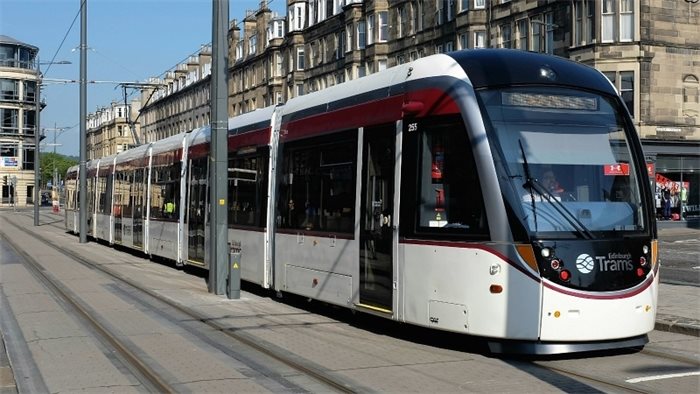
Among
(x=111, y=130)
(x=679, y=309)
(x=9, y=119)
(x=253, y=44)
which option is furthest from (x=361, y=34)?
(x=111, y=130)

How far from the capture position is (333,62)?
56750 millimetres

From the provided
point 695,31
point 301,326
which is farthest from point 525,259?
point 695,31

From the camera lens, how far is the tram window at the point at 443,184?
8.51 m

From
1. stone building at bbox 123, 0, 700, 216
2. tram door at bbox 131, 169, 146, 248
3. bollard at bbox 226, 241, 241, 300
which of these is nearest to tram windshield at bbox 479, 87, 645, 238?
bollard at bbox 226, 241, 241, 300

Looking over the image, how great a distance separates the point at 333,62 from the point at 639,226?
49.1 metres

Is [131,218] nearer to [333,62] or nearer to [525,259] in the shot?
[525,259]

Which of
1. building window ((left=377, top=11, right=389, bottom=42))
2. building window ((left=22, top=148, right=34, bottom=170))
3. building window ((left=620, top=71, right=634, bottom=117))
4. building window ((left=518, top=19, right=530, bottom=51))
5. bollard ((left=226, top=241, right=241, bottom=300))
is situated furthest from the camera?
building window ((left=22, top=148, right=34, bottom=170))

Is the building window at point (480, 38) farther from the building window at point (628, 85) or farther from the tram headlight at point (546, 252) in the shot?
the tram headlight at point (546, 252)

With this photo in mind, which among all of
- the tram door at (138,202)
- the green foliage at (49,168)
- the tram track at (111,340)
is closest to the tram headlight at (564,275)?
the tram track at (111,340)

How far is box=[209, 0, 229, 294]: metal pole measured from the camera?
574 inches

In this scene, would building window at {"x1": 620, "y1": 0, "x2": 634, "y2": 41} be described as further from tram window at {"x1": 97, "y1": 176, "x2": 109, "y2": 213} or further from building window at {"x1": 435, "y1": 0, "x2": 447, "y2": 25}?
tram window at {"x1": 97, "y1": 176, "x2": 109, "y2": 213}

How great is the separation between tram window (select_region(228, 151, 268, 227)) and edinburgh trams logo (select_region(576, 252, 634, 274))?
6480 mm

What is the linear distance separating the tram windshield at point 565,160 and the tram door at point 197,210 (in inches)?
387

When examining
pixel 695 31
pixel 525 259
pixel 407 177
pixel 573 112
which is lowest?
pixel 525 259
